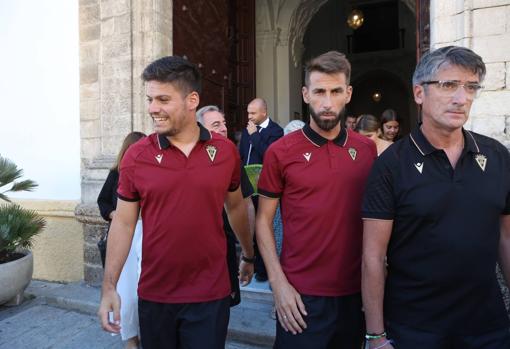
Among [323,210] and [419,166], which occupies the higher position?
[419,166]

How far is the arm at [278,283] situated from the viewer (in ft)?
6.26

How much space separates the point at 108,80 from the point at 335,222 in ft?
12.6

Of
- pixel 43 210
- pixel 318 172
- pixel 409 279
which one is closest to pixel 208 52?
pixel 43 210

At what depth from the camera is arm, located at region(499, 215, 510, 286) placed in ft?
5.87

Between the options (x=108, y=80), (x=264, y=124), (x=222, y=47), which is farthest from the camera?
(x=222, y=47)

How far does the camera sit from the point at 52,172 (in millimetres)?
5477

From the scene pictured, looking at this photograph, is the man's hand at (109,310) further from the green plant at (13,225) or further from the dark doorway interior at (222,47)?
the dark doorway interior at (222,47)

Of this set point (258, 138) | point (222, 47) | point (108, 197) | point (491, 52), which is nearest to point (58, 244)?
point (108, 197)

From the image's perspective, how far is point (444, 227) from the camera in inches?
64.2

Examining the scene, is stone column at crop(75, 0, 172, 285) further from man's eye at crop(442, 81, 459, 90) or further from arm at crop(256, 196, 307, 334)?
man's eye at crop(442, 81, 459, 90)

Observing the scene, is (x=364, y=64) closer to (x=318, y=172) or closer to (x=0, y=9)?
(x=0, y=9)

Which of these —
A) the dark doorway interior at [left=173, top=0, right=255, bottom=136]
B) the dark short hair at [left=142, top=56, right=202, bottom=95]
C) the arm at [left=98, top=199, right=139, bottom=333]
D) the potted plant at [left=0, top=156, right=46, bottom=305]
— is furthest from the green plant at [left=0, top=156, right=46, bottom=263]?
the dark short hair at [left=142, top=56, right=202, bottom=95]

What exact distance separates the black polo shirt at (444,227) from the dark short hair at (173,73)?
99 centimetres

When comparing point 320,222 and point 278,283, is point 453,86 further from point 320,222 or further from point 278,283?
point 278,283
